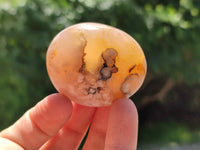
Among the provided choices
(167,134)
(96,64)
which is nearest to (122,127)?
(96,64)

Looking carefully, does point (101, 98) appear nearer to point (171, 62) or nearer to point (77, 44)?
point (77, 44)

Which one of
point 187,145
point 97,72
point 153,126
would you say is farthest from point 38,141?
point 153,126

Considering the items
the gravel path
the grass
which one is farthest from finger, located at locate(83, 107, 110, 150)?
the grass

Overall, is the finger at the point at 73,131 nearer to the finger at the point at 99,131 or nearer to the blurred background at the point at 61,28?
the finger at the point at 99,131

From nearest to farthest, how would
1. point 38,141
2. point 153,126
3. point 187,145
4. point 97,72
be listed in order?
1. point 97,72
2. point 38,141
3. point 187,145
4. point 153,126

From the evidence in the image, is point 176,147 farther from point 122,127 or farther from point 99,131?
point 122,127

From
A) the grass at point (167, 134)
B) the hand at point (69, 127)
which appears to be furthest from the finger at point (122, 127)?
the grass at point (167, 134)
